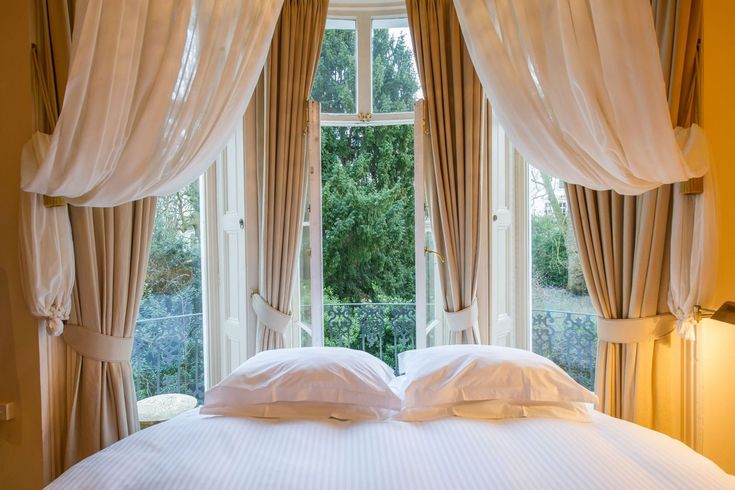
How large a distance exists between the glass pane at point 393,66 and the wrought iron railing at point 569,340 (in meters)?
1.75

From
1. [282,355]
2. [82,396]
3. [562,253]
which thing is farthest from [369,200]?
[82,396]

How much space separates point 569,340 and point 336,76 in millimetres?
2280

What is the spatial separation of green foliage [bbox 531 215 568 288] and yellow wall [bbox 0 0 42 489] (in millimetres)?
2748

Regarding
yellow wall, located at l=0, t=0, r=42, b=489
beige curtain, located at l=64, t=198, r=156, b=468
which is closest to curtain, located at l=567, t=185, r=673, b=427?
beige curtain, located at l=64, t=198, r=156, b=468

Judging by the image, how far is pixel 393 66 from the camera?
371 cm

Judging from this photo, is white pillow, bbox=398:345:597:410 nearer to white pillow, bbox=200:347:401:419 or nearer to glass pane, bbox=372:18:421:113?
white pillow, bbox=200:347:401:419

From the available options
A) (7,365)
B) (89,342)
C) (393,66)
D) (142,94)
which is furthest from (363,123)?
(7,365)

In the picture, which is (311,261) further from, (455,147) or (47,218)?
(47,218)

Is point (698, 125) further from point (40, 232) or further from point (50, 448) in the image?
point (50, 448)

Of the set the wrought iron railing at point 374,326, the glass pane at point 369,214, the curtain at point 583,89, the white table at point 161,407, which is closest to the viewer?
the curtain at point 583,89

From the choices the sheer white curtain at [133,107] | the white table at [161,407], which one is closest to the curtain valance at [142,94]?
the sheer white curtain at [133,107]

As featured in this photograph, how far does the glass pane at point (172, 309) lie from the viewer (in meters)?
2.82

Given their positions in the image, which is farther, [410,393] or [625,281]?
[625,281]

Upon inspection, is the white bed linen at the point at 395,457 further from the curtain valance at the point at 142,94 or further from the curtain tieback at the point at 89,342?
the curtain valance at the point at 142,94
